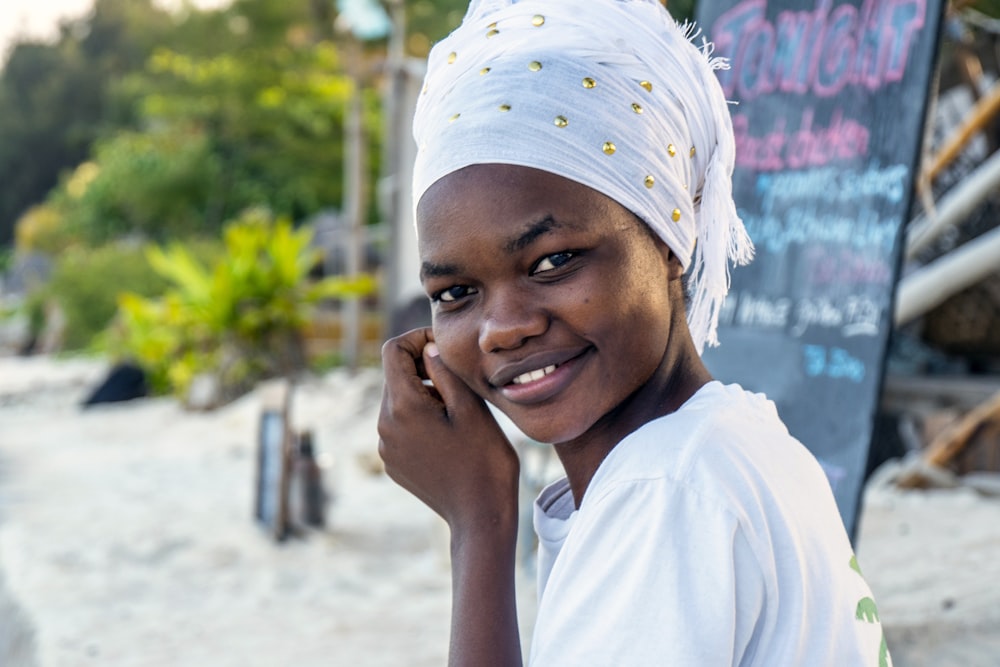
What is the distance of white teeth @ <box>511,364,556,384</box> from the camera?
3.74ft

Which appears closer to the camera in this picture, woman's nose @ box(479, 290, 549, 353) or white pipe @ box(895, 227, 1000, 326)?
woman's nose @ box(479, 290, 549, 353)

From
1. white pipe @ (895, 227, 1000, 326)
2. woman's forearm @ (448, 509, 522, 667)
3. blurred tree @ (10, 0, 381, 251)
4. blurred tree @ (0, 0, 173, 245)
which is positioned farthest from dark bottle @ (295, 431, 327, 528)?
blurred tree @ (0, 0, 173, 245)

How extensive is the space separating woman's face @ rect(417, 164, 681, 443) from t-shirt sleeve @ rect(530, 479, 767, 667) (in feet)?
0.60

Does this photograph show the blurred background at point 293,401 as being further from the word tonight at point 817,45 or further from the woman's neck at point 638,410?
the woman's neck at point 638,410

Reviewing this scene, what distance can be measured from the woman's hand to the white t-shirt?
0.75 ft

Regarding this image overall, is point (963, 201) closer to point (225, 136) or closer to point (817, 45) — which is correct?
point (817, 45)

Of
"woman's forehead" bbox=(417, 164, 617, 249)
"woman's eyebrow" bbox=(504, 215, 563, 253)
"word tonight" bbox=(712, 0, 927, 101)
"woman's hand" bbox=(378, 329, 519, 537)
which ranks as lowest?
"woman's hand" bbox=(378, 329, 519, 537)

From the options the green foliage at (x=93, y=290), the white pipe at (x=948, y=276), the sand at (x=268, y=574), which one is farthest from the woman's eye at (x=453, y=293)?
the green foliage at (x=93, y=290)

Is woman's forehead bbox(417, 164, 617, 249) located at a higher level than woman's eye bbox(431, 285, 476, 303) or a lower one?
higher

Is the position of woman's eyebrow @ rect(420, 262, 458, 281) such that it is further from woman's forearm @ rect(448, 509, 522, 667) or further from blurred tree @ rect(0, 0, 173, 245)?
blurred tree @ rect(0, 0, 173, 245)

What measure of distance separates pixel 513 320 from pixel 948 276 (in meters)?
3.29

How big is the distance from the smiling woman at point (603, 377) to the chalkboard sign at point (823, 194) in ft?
5.55

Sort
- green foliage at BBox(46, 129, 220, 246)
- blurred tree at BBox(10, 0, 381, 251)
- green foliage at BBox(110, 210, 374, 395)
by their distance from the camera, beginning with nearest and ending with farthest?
green foliage at BBox(110, 210, 374, 395) < blurred tree at BBox(10, 0, 381, 251) < green foliage at BBox(46, 129, 220, 246)

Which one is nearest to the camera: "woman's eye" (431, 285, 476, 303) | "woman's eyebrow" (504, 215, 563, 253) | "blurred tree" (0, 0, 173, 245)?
"woman's eyebrow" (504, 215, 563, 253)
